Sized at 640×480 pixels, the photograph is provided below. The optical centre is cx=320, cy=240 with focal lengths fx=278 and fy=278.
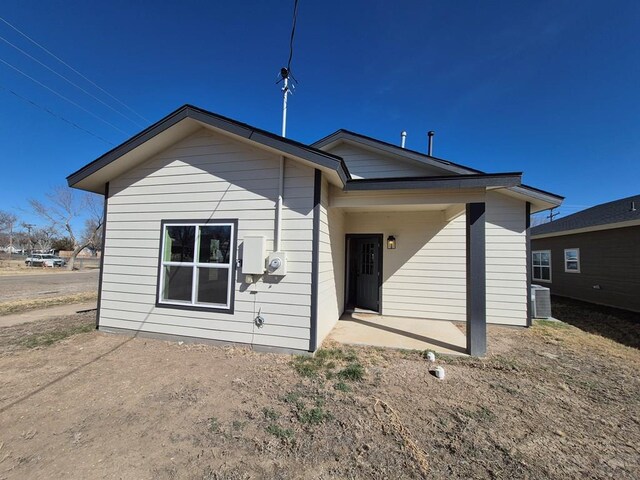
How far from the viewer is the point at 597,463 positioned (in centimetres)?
218

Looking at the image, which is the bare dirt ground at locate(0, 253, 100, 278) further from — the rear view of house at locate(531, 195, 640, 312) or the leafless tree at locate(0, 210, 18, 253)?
the rear view of house at locate(531, 195, 640, 312)

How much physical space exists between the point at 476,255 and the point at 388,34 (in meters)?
6.21

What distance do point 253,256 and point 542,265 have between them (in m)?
14.9

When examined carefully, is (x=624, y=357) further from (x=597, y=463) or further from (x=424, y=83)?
(x=424, y=83)

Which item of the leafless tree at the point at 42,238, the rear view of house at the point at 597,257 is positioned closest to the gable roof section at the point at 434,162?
the rear view of house at the point at 597,257

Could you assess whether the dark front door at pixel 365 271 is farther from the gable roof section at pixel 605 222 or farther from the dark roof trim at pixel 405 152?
the gable roof section at pixel 605 222

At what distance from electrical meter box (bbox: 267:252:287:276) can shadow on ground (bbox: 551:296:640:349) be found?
6.83 meters

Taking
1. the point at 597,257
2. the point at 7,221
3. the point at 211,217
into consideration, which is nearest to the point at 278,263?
the point at 211,217

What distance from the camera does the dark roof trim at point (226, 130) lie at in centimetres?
419

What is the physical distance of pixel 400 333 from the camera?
221 inches

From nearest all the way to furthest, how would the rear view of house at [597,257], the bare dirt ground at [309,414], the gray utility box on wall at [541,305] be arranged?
the bare dirt ground at [309,414], the gray utility box on wall at [541,305], the rear view of house at [597,257]

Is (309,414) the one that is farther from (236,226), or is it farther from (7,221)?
(7,221)

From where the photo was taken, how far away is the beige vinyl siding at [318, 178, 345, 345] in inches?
Answer: 186

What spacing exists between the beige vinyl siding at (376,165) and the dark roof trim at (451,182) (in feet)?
8.28
